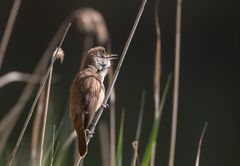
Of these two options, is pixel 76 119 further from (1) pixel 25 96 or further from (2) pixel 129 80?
(2) pixel 129 80

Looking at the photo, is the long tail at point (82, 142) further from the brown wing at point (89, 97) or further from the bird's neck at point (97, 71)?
the bird's neck at point (97, 71)

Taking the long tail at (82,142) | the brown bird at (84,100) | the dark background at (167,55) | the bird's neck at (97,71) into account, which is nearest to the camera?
the long tail at (82,142)

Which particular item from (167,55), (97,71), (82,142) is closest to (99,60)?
(97,71)

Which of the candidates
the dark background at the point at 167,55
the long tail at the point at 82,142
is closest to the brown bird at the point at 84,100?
the long tail at the point at 82,142

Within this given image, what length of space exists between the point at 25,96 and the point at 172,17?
9.80 metres

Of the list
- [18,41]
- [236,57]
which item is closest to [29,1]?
[18,41]

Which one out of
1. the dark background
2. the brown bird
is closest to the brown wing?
the brown bird

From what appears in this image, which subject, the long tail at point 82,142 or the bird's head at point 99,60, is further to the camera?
the bird's head at point 99,60

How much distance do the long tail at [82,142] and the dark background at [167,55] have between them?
643cm

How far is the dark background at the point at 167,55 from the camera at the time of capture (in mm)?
11414

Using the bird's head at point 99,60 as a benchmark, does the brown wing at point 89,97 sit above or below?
below

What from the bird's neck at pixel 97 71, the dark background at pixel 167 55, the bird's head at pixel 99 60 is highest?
the bird's head at pixel 99 60

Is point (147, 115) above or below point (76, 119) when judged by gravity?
below

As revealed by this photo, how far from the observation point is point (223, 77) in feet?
43.3
